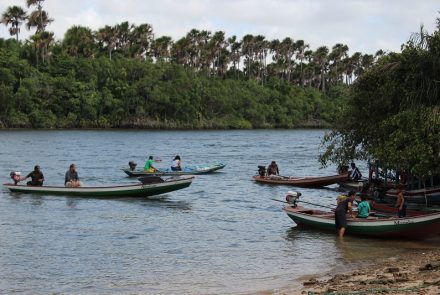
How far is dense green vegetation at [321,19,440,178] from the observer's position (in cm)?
1953

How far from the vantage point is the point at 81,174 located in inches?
1737

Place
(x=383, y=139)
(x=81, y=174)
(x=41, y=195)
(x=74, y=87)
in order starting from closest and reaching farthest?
1. (x=383, y=139)
2. (x=41, y=195)
3. (x=81, y=174)
4. (x=74, y=87)

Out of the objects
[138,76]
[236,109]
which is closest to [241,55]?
[236,109]

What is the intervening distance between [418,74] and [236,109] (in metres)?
119

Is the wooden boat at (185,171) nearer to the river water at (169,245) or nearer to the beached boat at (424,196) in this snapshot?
the river water at (169,245)

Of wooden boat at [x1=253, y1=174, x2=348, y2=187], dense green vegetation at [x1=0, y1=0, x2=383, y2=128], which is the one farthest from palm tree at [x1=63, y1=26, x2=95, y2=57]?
wooden boat at [x1=253, y1=174, x2=348, y2=187]

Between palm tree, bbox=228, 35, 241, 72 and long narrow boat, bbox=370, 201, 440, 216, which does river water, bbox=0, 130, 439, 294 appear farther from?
palm tree, bbox=228, 35, 241, 72

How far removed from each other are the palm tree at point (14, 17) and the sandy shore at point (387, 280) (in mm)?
113920

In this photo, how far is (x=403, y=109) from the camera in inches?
838

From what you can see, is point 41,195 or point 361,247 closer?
point 361,247

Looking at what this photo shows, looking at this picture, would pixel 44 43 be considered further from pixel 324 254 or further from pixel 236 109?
pixel 324 254

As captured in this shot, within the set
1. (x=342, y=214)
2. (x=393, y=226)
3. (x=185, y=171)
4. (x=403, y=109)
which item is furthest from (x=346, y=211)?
(x=185, y=171)

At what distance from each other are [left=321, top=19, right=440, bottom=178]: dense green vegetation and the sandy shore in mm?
4088

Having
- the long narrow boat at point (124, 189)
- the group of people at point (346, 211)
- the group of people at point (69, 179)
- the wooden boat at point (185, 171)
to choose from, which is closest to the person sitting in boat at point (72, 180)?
the group of people at point (69, 179)
